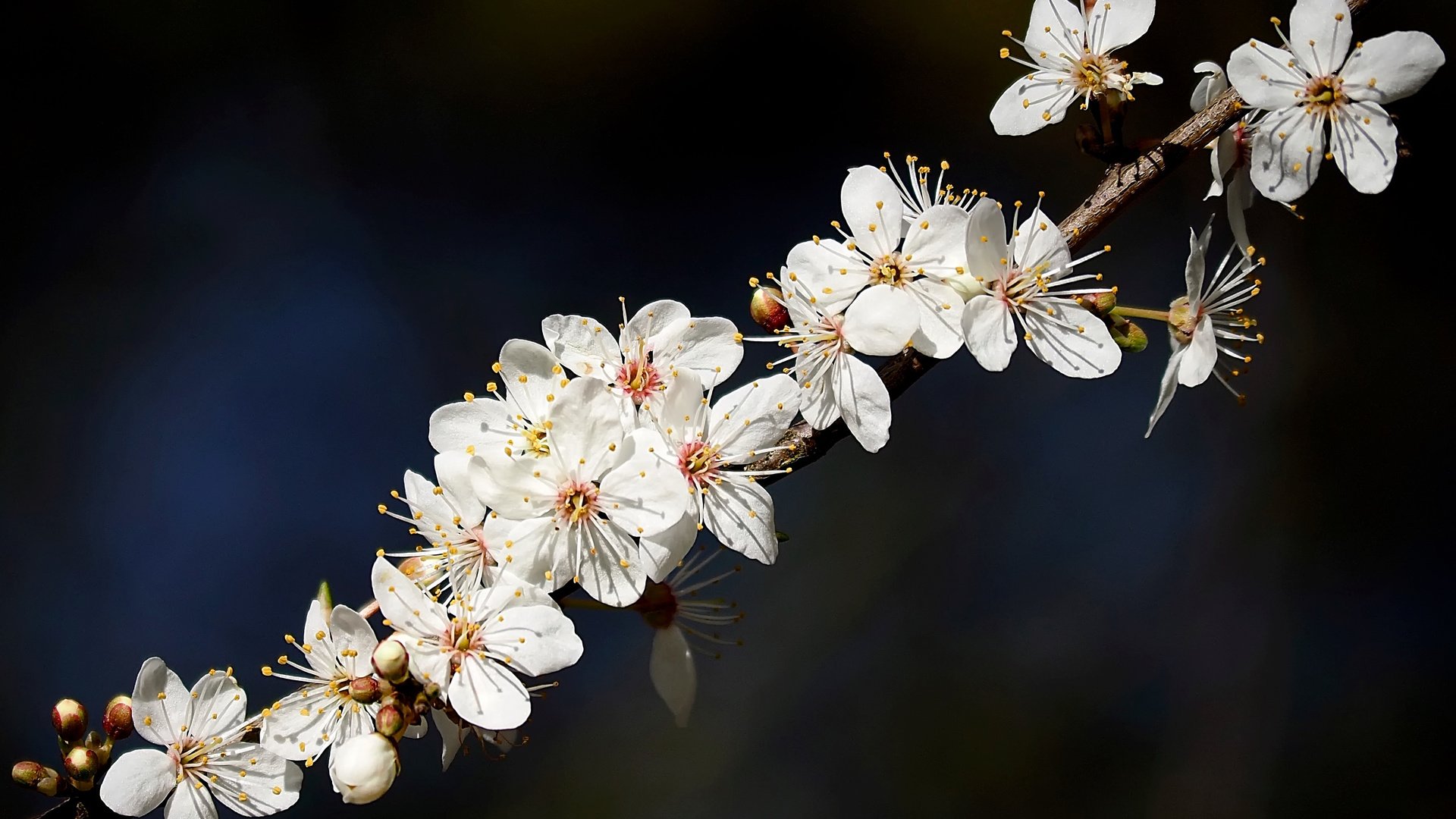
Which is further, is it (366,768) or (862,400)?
(862,400)

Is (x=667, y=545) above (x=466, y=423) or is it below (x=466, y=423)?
below

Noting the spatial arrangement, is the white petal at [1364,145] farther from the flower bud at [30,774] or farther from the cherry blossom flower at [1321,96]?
the flower bud at [30,774]

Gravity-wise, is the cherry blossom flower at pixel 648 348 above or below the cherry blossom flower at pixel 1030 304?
above

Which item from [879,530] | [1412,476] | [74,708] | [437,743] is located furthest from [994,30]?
Result: [74,708]

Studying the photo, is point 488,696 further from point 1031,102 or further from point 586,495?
point 1031,102

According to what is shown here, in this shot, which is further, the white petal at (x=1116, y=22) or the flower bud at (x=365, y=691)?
the white petal at (x=1116, y=22)

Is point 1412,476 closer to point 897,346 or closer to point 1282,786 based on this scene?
point 1282,786

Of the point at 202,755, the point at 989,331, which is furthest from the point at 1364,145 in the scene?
the point at 202,755

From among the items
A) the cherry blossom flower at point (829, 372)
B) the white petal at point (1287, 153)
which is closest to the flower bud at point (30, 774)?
the cherry blossom flower at point (829, 372)
